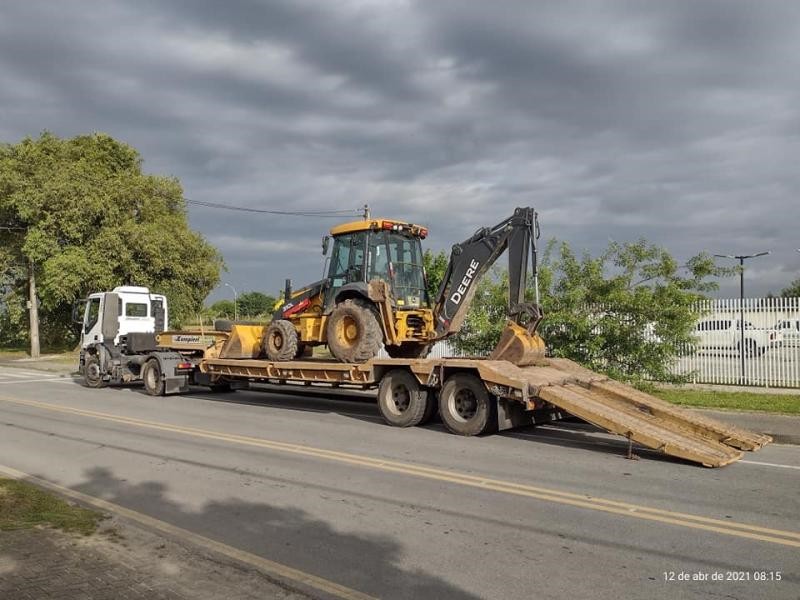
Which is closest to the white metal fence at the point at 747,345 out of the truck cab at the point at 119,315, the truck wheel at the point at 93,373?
the truck cab at the point at 119,315

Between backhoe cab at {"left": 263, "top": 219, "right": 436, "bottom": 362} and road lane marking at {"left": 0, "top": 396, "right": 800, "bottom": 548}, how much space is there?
3.36m

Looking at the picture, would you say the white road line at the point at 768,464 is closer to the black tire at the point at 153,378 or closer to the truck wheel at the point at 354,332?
the truck wheel at the point at 354,332

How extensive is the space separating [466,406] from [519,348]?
1.40 meters

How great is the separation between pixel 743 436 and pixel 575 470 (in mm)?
3046

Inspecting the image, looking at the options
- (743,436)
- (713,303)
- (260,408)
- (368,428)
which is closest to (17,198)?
(260,408)

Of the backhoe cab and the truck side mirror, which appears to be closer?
the backhoe cab

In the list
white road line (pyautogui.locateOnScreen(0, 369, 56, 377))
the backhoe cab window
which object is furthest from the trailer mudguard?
white road line (pyautogui.locateOnScreen(0, 369, 56, 377))

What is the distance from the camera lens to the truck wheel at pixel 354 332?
524 inches

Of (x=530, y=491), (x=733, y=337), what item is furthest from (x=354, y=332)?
(x=733, y=337)

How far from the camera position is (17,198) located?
32.6 m

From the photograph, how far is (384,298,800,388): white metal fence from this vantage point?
17375mm

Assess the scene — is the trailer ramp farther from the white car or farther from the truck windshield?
the white car

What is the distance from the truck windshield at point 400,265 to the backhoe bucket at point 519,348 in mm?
2641

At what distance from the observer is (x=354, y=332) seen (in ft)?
44.7
